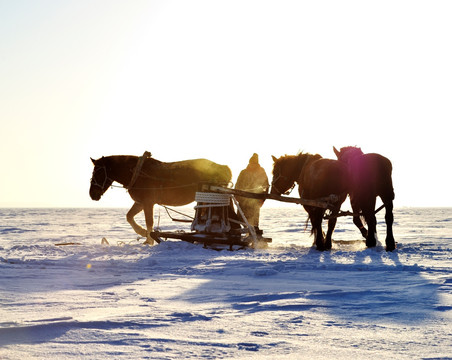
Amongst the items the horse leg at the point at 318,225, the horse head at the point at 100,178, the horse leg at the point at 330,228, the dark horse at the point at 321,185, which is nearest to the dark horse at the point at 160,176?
the horse head at the point at 100,178

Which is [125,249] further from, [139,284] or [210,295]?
[210,295]

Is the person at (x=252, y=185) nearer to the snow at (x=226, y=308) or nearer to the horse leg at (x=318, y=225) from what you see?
the horse leg at (x=318, y=225)

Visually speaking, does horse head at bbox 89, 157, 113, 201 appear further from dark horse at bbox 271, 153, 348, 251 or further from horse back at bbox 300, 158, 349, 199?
horse back at bbox 300, 158, 349, 199

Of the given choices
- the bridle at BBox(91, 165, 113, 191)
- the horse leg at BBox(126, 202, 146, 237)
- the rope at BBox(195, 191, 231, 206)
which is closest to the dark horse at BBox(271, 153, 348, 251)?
the rope at BBox(195, 191, 231, 206)

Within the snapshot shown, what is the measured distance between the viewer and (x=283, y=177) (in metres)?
12.8

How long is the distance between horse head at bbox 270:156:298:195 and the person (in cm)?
38

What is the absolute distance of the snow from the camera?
388 centimetres

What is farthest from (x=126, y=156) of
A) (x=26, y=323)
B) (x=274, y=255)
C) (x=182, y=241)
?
(x=26, y=323)

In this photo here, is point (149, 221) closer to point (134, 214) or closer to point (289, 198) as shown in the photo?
point (134, 214)

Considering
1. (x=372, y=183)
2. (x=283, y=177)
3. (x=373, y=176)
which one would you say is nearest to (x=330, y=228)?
(x=372, y=183)

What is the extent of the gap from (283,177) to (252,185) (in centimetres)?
91

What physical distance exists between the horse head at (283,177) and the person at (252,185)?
38 centimetres

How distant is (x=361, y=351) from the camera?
3.79 m

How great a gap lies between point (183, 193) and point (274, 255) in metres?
3.23
